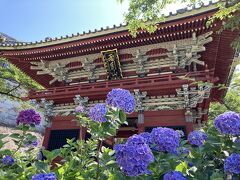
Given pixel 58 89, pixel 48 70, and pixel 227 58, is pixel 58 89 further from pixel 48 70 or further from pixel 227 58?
pixel 227 58

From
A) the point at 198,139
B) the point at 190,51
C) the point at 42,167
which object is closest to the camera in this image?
the point at 42,167

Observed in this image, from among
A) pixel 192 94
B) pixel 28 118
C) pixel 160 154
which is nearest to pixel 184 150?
pixel 160 154

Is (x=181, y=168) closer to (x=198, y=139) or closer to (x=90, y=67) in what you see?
(x=198, y=139)

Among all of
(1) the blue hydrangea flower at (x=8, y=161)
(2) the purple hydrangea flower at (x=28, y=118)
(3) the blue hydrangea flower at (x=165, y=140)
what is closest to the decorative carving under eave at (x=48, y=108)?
(2) the purple hydrangea flower at (x=28, y=118)

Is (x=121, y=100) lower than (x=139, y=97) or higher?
higher

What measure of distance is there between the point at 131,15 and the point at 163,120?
12.9 feet

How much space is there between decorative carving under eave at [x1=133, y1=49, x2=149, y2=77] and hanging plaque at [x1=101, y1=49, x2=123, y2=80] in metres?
0.76

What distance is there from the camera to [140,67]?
993cm

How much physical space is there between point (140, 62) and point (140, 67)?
0.21 meters

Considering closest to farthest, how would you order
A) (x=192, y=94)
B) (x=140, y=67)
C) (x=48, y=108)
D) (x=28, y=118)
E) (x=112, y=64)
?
(x=28, y=118), (x=192, y=94), (x=140, y=67), (x=112, y=64), (x=48, y=108)

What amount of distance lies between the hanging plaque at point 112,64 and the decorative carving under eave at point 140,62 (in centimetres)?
76

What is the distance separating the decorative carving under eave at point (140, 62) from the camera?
9781 mm

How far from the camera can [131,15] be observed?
6.86 m

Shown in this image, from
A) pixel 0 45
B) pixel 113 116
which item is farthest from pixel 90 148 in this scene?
pixel 0 45
